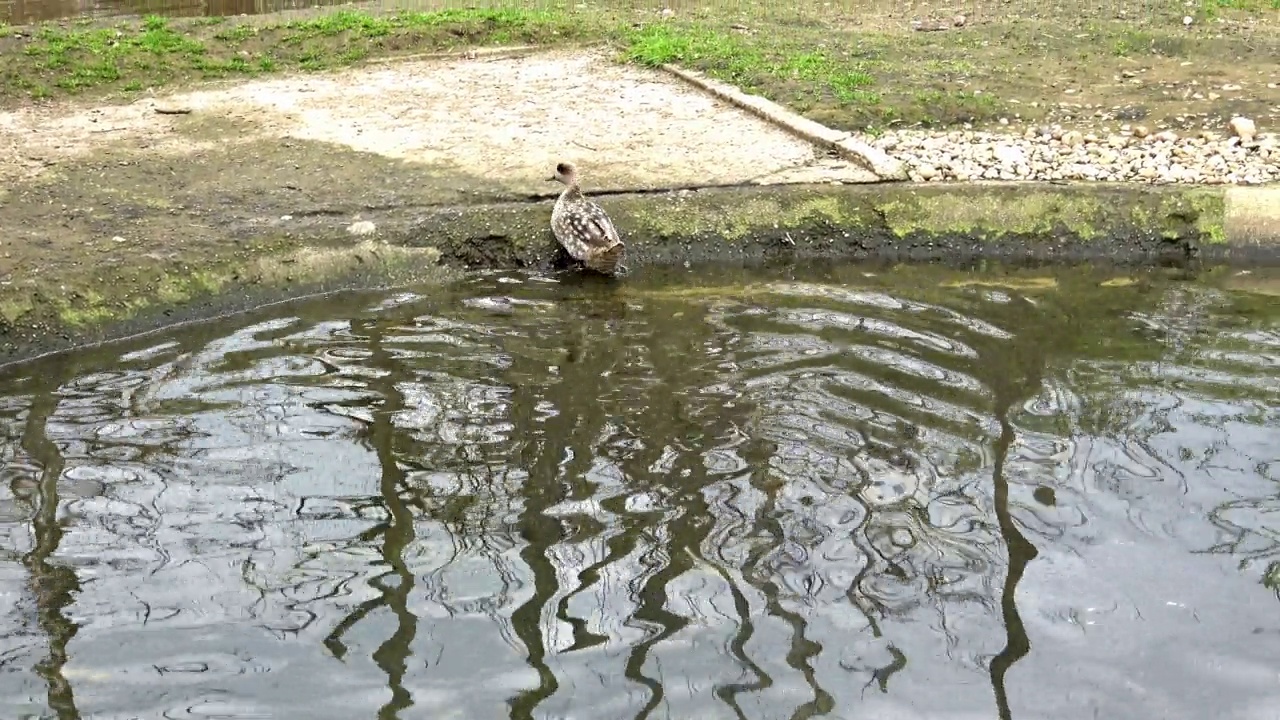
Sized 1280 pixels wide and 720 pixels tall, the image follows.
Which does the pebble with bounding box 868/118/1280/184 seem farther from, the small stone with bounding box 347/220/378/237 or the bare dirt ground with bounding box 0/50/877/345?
the small stone with bounding box 347/220/378/237

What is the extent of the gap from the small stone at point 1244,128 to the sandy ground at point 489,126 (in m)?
3.23

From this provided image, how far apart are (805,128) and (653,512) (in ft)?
18.2

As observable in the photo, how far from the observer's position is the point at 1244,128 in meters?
10.5

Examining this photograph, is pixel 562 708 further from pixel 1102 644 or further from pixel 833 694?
pixel 1102 644

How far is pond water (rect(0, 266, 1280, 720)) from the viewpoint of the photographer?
477 cm

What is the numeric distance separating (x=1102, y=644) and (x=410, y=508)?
118 inches

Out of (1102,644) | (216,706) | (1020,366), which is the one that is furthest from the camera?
(1020,366)

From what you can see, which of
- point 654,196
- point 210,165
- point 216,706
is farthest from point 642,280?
point 216,706

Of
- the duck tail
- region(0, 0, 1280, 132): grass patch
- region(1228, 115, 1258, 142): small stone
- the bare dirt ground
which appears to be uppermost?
region(0, 0, 1280, 132): grass patch

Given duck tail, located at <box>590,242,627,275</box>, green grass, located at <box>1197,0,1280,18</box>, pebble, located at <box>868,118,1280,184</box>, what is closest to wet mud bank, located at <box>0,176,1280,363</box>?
pebble, located at <box>868,118,1280,184</box>

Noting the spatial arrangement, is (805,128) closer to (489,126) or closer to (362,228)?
(489,126)

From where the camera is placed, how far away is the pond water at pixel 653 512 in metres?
4.77

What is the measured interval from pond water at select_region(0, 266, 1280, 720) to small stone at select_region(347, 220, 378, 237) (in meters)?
0.57

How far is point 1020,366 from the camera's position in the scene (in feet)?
24.7
